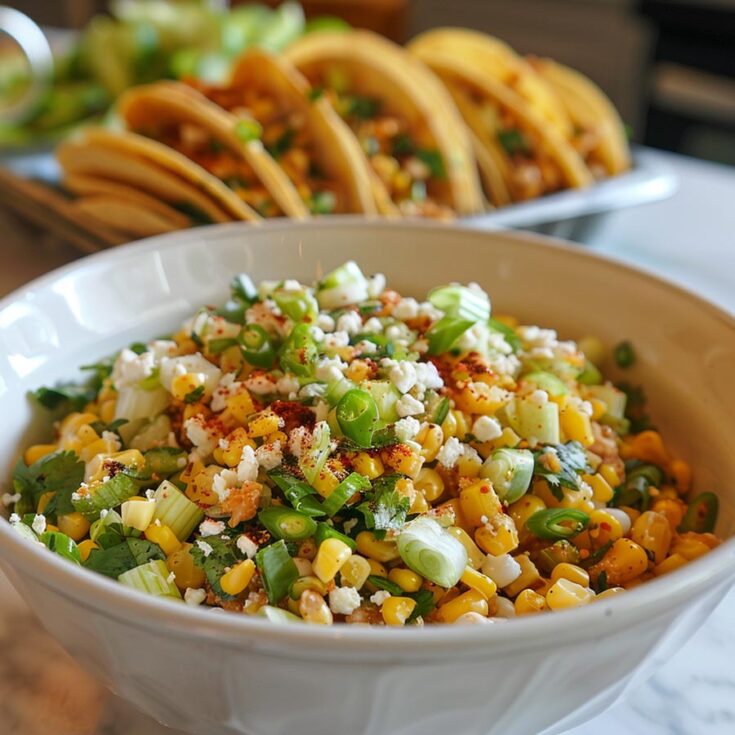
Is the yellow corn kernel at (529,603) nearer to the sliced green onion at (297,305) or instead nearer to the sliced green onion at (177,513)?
the sliced green onion at (177,513)

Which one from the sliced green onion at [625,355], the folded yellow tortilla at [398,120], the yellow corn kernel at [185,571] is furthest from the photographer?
the folded yellow tortilla at [398,120]

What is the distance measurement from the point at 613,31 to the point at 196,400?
5087 mm

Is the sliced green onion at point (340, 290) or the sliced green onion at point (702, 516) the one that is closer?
the sliced green onion at point (702, 516)

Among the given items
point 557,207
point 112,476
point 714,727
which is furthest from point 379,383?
point 557,207

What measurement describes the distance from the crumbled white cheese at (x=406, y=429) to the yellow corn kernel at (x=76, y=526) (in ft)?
1.30

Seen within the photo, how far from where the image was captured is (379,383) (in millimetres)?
1164

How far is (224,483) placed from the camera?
1074 millimetres

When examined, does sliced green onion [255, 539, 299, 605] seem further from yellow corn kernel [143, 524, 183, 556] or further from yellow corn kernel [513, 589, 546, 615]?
yellow corn kernel [513, 589, 546, 615]

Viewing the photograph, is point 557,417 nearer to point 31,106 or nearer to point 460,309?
point 460,309

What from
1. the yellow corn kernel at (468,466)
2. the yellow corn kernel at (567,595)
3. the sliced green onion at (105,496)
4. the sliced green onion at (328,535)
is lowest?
the sliced green onion at (105,496)

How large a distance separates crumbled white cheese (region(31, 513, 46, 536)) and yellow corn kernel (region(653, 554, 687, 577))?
0.74m

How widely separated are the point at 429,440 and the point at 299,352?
22cm

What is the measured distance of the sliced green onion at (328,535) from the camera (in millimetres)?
1019

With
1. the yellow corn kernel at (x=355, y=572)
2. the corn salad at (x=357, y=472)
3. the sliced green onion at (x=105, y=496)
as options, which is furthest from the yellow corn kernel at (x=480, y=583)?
the sliced green onion at (x=105, y=496)
